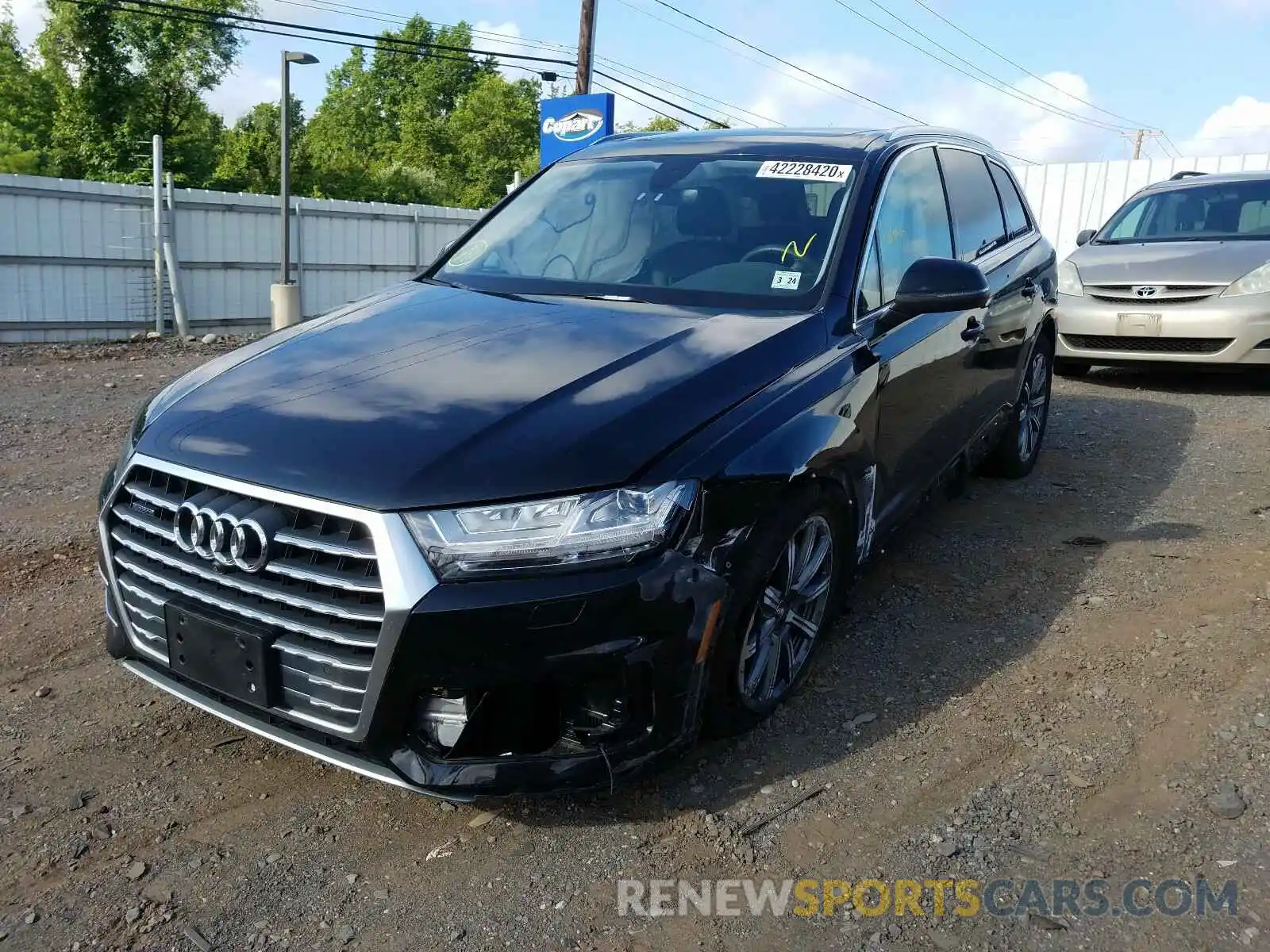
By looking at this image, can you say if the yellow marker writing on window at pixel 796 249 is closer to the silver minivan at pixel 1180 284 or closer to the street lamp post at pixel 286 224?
the silver minivan at pixel 1180 284

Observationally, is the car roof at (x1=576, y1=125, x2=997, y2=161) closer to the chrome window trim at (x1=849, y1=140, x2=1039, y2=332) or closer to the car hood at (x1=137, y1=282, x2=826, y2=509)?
the chrome window trim at (x1=849, y1=140, x2=1039, y2=332)

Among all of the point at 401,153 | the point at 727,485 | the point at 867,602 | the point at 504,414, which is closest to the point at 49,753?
the point at 504,414

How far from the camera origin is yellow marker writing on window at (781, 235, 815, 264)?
3447mm

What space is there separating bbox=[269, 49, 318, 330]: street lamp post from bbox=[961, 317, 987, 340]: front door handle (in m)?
11.2

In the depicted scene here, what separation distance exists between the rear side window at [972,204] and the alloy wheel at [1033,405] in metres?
0.91

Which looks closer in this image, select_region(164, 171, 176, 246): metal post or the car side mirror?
the car side mirror

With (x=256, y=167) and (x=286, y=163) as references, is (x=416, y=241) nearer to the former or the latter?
(x=286, y=163)

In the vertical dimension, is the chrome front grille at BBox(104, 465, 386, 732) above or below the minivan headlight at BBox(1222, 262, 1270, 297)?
below

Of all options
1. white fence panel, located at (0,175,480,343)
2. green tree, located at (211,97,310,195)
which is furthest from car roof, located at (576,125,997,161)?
green tree, located at (211,97,310,195)

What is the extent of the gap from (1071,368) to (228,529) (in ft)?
28.9

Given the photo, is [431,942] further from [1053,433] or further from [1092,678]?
[1053,433]

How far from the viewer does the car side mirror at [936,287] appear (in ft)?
11.1

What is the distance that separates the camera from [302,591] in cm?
229

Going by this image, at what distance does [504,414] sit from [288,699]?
81 cm
